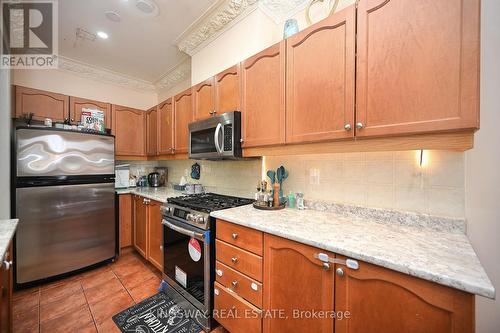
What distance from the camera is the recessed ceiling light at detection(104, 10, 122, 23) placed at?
73.9 inches

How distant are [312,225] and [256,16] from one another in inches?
71.6

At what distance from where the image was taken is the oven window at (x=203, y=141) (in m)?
1.81

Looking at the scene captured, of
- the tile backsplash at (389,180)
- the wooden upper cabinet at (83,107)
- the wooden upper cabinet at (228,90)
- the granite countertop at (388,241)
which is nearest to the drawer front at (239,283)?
the granite countertop at (388,241)

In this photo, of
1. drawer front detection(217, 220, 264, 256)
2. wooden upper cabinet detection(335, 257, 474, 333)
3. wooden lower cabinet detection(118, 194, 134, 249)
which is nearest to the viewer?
wooden upper cabinet detection(335, 257, 474, 333)

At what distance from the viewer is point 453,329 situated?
63 centimetres

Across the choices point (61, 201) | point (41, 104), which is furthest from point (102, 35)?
point (61, 201)

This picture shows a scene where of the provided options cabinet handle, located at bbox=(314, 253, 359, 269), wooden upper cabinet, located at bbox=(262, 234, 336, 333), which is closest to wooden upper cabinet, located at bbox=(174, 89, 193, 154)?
wooden upper cabinet, located at bbox=(262, 234, 336, 333)

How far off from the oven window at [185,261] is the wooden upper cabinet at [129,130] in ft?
5.72

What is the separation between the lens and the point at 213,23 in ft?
6.42

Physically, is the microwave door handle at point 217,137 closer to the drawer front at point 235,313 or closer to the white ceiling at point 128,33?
the drawer front at point 235,313

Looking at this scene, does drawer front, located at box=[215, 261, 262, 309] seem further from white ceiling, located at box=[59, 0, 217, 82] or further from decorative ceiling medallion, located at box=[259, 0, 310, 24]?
white ceiling, located at box=[59, 0, 217, 82]

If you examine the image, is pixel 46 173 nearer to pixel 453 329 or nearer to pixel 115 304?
pixel 115 304

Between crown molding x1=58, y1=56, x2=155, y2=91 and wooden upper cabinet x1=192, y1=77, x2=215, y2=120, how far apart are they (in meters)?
1.90

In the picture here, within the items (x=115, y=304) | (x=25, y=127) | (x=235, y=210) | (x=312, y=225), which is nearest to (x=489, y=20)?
(x=312, y=225)
